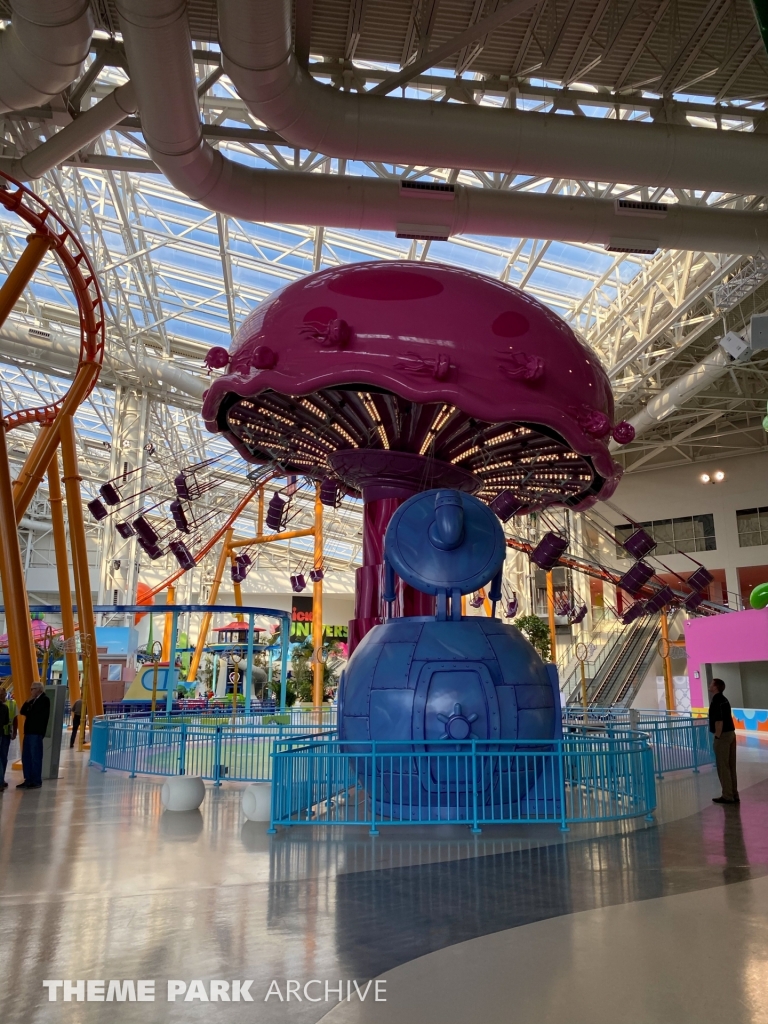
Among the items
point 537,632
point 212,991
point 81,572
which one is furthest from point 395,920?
point 537,632

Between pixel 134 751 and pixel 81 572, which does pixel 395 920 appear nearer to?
pixel 134 751

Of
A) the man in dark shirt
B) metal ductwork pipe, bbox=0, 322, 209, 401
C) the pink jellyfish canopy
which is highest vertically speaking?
metal ductwork pipe, bbox=0, 322, 209, 401

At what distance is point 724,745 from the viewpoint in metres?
9.76

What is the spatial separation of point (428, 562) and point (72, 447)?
33.4 feet

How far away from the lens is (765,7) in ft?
11.0

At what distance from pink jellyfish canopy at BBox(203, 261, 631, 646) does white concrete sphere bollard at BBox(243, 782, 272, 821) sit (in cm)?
442

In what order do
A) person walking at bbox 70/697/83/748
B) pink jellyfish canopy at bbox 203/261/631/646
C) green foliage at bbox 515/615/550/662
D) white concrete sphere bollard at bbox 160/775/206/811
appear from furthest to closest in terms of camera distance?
green foliage at bbox 515/615/550/662 → person walking at bbox 70/697/83/748 → pink jellyfish canopy at bbox 203/261/631/646 → white concrete sphere bollard at bbox 160/775/206/811

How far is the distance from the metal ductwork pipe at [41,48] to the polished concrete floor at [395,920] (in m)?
9.06

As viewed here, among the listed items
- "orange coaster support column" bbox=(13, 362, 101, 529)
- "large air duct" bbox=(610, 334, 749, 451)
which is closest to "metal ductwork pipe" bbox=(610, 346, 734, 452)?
"large air duct" bbox=(610, 334, 749, 451)

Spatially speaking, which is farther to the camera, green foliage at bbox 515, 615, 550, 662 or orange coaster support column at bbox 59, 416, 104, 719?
green foliage at bbox 515, 615, 550, 662

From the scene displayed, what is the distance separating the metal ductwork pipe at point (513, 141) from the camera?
11.0m

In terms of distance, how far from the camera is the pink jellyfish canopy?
972 centimetres

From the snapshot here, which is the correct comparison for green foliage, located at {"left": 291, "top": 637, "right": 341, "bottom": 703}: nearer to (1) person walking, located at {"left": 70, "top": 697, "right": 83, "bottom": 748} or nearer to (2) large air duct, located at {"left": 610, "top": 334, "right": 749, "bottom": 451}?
(2) large air duct, located at {"left": 610, "top": 334, "right": 749, "bottom": 451}

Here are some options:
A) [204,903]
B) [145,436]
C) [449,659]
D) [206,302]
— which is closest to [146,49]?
[449,659]
